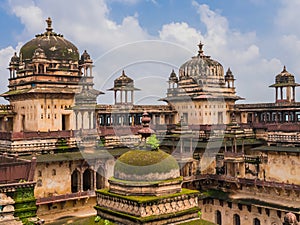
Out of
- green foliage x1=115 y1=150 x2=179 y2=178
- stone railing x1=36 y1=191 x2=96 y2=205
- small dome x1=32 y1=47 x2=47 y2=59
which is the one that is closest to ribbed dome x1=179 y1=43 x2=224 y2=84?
small dome x1=32 y1=47 x2=47 y2=59

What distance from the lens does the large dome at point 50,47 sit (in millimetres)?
36906

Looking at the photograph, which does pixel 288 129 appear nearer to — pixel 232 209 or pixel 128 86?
pixel 232 209

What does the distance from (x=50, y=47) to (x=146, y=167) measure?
25105 millimetres

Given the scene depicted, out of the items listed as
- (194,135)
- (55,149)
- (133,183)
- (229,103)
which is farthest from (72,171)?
(229,103)

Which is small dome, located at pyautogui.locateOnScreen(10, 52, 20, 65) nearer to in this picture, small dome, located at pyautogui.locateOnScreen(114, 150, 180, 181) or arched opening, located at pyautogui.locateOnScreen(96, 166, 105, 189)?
arched opening, located at pyautogui.locateOnScreen(96, 166, 105, 189)

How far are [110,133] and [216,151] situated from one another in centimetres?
885

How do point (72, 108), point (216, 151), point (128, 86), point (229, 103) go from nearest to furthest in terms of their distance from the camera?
1. point (72, 108)
2. point (216, 151)
3. point (128, 86)
4. point (229, 103)

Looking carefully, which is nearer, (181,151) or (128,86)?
(181,151)

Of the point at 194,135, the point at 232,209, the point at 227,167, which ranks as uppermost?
the point at 194,135

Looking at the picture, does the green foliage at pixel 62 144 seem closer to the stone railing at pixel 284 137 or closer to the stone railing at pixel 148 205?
the stone railing at pixel 284 137

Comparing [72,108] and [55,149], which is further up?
[72,108]

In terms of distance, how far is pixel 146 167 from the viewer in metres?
14.3

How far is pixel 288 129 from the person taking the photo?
3506 cm

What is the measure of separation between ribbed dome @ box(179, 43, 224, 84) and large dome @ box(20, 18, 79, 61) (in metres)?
15.8
